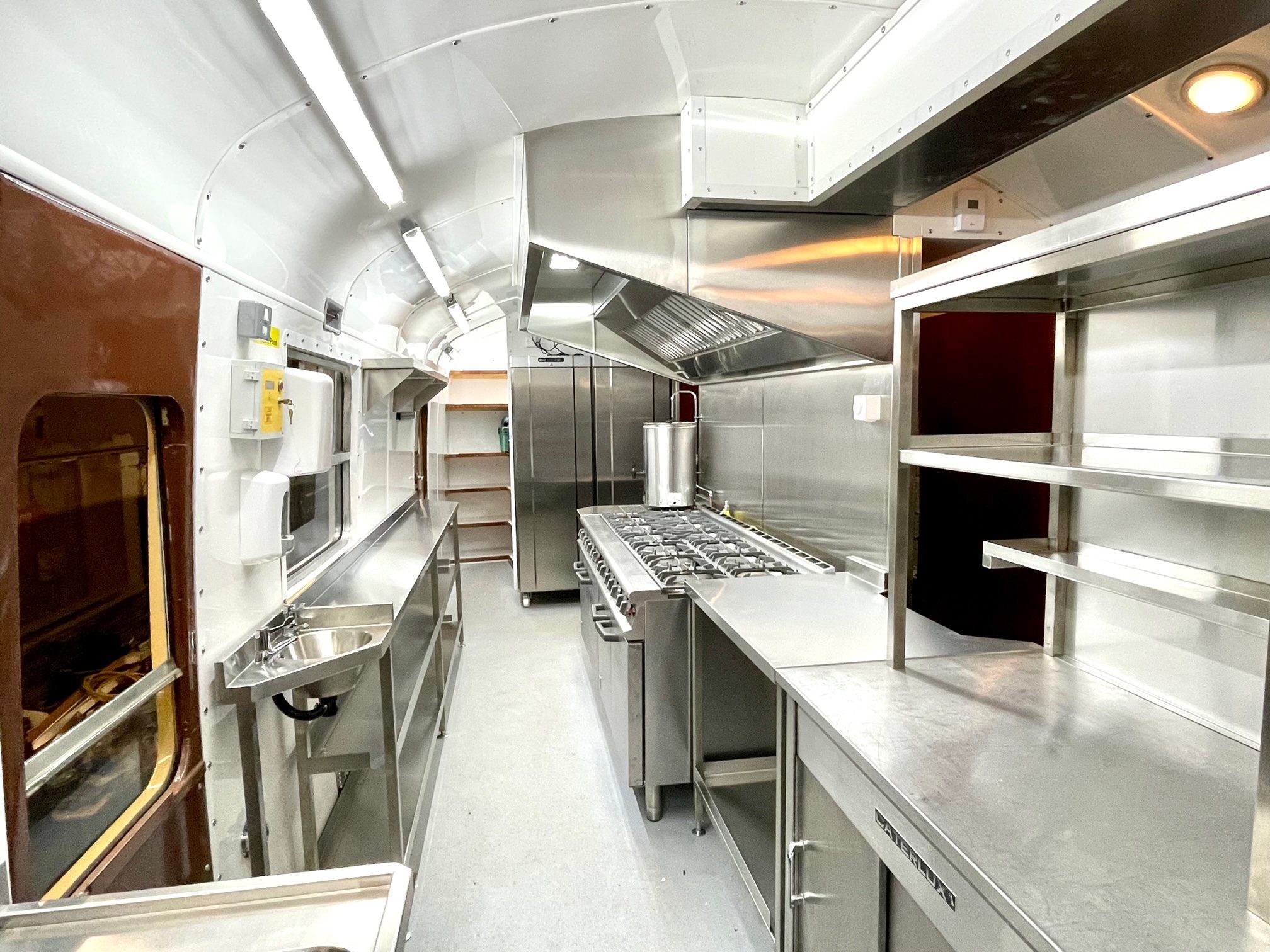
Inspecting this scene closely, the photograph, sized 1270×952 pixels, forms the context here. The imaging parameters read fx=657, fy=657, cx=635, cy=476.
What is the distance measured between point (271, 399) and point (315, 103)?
852 mm

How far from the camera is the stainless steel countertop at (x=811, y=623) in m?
1.74

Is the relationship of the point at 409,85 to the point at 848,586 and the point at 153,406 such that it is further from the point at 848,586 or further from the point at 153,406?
the point at 848,586

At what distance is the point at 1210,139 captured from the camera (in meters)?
1.37

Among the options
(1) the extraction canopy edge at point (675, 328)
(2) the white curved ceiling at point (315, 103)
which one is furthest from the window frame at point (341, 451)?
(1) the extraction canopy edge at point (675, 328)

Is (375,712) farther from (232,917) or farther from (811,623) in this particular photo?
(232,917)

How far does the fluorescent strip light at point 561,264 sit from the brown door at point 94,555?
1.38m

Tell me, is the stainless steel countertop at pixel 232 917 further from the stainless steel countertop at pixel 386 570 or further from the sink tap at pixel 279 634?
the stainless steel countertop at pixel 386 570

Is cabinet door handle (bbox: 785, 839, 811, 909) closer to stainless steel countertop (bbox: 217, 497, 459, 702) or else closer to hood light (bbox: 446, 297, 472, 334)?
stainless steel countertop (bbox: 217, 497, 459, 702)

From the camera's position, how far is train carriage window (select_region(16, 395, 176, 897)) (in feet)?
3.95

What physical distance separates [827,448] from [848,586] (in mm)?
635

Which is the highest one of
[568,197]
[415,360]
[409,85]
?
[409,85]

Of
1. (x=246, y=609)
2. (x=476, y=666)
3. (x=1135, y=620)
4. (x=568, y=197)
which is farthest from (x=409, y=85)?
(x=476, y=666)

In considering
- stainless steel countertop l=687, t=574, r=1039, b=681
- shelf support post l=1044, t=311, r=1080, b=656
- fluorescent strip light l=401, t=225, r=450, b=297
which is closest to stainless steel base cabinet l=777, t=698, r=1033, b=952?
stainless steel countertop l=687, t=574, r=1039, b=681

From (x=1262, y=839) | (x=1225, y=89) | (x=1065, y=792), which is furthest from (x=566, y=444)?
(x=1262, y=839)
